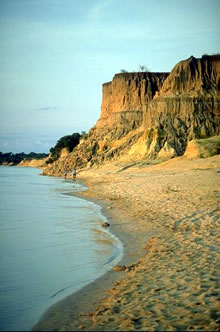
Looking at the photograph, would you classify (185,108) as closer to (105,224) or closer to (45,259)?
(105,224)

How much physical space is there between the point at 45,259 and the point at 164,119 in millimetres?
39098

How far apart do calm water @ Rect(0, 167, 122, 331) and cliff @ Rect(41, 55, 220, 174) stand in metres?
29.3

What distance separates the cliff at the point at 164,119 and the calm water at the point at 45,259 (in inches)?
1155

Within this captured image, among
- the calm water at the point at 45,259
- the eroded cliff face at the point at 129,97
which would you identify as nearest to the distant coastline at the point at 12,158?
the eroded cliff face at the point at 129,97

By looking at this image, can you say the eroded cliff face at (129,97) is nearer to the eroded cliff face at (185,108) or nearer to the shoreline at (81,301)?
the eroded cliff face at (185,108)

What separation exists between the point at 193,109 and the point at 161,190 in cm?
2895

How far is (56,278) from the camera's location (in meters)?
6.17

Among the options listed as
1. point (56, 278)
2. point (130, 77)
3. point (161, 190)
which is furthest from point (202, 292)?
point (130, 77)

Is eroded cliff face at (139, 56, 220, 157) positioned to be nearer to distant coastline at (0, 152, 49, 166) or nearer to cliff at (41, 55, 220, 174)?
cliff at (41, 55, 220, 174)

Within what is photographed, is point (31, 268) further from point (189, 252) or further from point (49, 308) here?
point (189, 252)

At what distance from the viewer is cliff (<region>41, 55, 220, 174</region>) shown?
42594 millimetres

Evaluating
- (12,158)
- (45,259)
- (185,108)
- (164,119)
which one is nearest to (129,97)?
(164,119)

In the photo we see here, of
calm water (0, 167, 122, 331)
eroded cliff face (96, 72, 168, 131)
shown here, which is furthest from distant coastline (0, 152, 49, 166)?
calm water (0, 167, 122, 331)

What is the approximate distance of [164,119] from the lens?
44750mm
